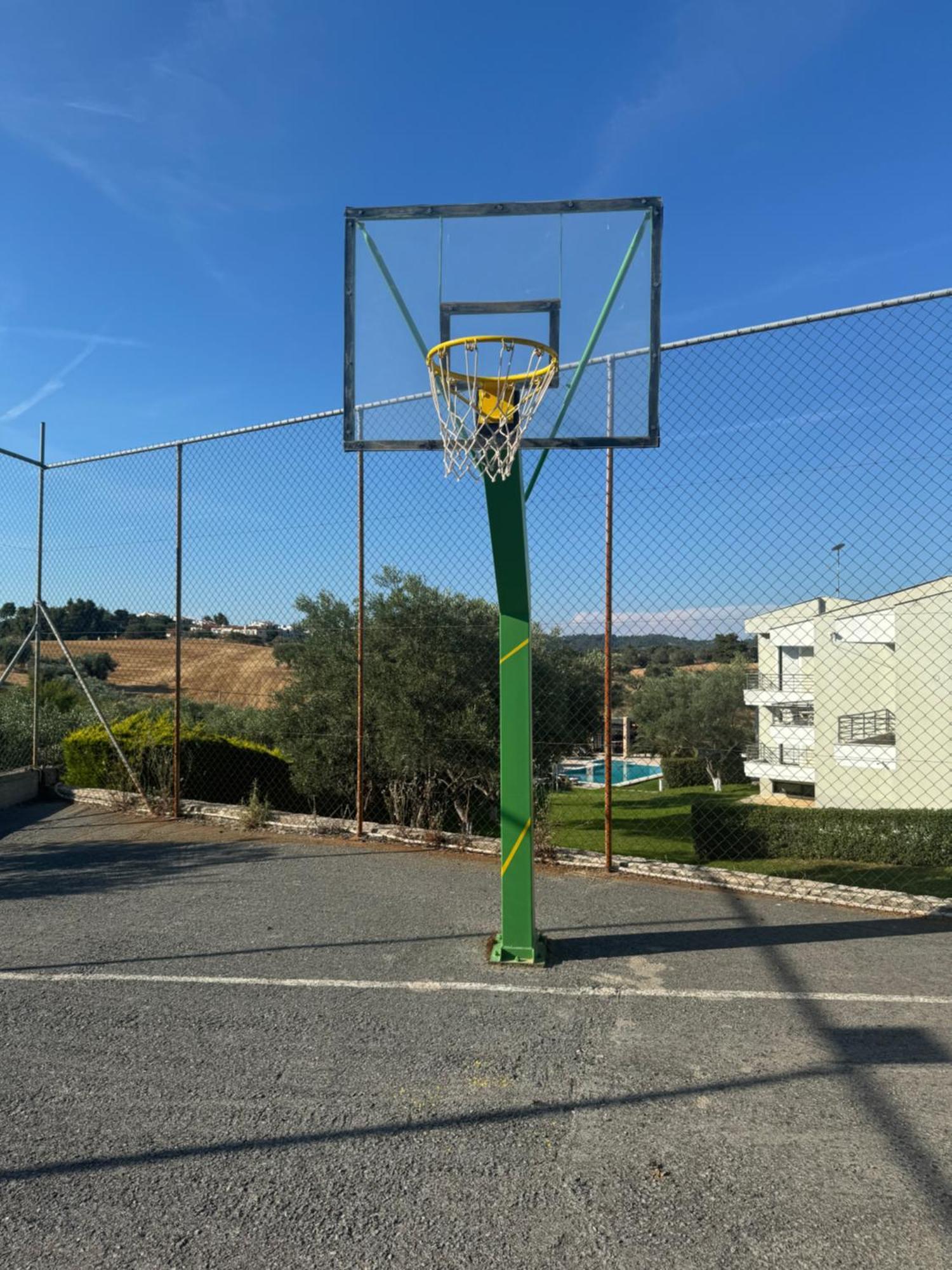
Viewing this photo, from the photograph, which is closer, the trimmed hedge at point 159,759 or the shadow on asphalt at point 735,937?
the shadow on asphalt at point 735,937

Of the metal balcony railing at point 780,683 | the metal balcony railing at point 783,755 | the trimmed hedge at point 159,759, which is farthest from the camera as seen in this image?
the metal balcony railing at point 783,755

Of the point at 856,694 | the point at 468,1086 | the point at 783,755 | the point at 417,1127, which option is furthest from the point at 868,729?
the point at 417,1127

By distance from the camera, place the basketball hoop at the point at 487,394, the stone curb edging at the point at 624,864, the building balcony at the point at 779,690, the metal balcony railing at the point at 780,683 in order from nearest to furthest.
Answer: the basketball hoop at the point at 487,394
the stone curb edging at the point at 624,864
the metal balcony railing at the point at 780,683
the building balcony at the point at 779,690

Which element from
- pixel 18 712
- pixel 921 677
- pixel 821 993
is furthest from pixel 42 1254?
pixel 921 677

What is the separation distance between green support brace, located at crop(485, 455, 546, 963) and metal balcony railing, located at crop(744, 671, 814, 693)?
3.39 metres

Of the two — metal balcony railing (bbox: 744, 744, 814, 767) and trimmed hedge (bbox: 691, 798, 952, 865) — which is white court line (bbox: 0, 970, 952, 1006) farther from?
→ trimmed hedge (bbox: 691, 798, 952, 865)

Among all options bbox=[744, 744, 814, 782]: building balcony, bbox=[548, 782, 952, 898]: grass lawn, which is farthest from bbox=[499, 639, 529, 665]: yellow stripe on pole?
bbox=[744, 744, 814, 782]: building balcony

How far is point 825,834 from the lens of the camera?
16172 millimetres

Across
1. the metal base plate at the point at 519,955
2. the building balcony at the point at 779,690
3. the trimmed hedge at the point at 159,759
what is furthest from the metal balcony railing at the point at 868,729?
the metal base plate at the point at 519,955

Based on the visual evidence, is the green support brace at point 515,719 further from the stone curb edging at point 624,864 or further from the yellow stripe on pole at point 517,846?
the stone curb edging at point 624,864

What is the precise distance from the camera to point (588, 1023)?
391 cm

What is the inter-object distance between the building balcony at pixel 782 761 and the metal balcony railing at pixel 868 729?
37.0 inches

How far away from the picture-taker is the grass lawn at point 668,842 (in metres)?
7.91

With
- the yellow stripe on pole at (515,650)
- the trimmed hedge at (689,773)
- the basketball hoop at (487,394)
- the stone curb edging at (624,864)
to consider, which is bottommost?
the trimmed hedge at (689,773)
